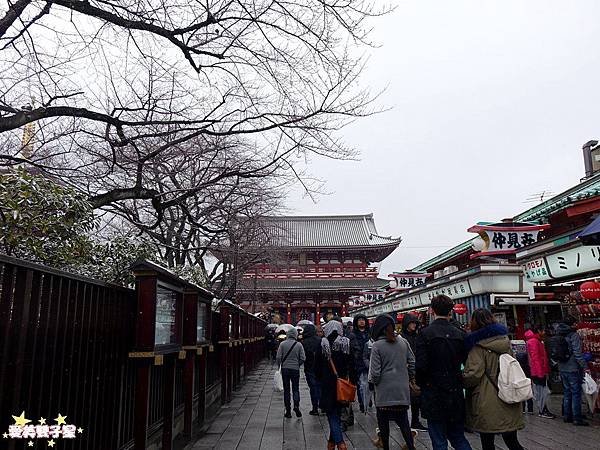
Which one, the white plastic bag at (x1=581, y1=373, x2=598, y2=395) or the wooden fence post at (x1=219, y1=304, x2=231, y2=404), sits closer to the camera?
the white plastic bag at (x1=581, y1=373, x2=598, y2=395)

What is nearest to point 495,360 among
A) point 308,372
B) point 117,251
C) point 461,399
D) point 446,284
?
point 461,399

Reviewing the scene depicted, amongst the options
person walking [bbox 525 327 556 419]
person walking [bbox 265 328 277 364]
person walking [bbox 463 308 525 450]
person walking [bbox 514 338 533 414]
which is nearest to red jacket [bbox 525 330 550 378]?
person walking [bbox 525 327 556 419]

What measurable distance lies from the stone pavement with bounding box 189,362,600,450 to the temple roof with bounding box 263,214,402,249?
26.5 meters

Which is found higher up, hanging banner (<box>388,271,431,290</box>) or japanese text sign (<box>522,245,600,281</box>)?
hanging banner (<box>388,271,431,290</box>)

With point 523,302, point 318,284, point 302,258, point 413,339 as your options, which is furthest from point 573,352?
point 302,258

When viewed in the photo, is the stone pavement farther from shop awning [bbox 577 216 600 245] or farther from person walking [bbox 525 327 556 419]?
shop awning [bbox 577 216 600 245]

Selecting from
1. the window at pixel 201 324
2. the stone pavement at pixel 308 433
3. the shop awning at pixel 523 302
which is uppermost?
the shop awning at pixel 523 302

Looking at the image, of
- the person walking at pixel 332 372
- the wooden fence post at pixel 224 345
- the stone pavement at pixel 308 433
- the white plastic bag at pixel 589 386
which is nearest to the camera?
the person walking at pixel 332 372

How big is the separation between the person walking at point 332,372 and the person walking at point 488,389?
5.69 ft

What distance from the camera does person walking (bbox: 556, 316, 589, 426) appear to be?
7.46 metres

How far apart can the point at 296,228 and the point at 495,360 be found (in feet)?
123

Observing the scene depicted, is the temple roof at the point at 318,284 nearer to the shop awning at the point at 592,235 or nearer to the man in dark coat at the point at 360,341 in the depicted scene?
the man in dark coat at the point at 360,341

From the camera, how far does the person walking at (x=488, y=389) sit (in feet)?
13.9

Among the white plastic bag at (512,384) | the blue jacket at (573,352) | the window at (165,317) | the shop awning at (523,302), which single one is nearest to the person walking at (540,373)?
the blue jacket at (573,352)
